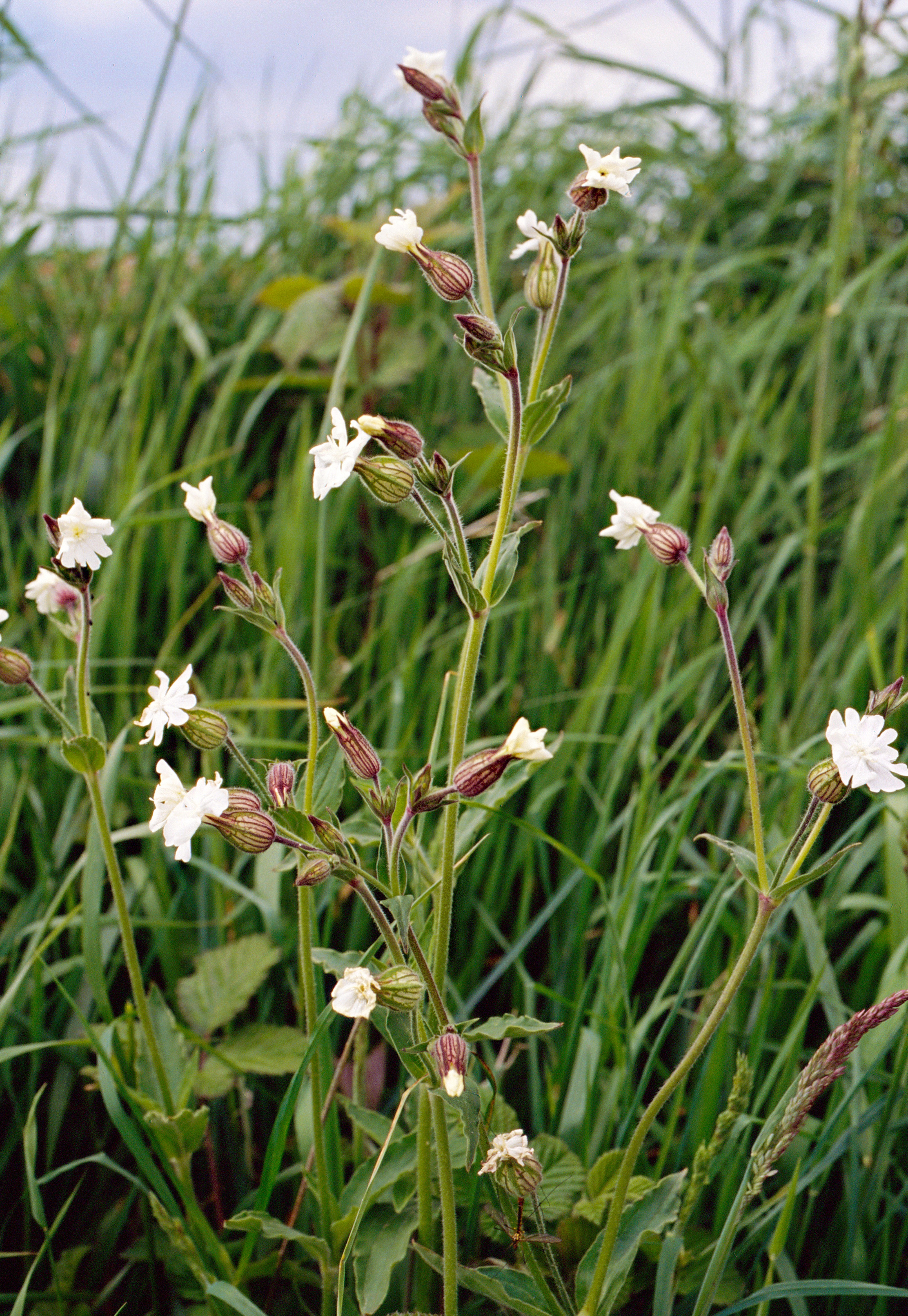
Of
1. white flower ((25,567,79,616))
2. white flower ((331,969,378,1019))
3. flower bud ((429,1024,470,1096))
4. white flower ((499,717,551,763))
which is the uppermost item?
white flower ((25,567,79,616))

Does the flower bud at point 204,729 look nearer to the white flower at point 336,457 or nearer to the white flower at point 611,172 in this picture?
the white flower at point 336,457

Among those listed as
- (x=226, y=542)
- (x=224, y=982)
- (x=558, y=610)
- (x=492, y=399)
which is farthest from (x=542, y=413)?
(x=558, y=610)

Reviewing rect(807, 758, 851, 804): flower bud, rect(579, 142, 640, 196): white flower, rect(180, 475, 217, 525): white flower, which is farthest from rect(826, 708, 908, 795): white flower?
rect(180, 475, 217, 525): white flower

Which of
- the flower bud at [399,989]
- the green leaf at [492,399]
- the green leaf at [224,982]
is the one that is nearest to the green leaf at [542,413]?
the green leaf at [492,399]

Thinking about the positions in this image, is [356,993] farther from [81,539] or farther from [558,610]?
[558,610]

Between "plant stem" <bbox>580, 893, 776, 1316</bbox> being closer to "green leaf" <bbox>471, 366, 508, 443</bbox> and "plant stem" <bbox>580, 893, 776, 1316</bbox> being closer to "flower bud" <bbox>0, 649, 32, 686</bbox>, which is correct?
"green leaf" <bbox>471, 366, 508, 443</bbox>

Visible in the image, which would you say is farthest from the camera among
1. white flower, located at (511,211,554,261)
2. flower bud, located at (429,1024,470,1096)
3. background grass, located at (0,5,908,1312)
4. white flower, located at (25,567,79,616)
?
background grass, located at (0,5,908,1312)
